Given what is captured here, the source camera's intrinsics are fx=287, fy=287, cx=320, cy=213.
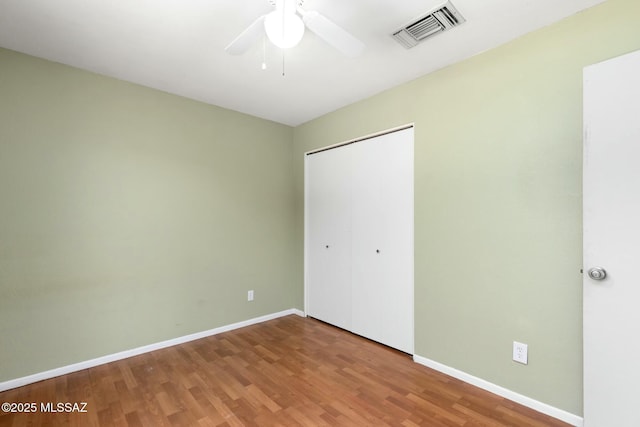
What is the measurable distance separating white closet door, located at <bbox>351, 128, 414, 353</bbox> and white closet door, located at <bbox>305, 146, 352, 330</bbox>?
0.39 feet

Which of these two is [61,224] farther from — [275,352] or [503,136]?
[503,136]

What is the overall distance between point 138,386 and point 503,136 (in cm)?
319

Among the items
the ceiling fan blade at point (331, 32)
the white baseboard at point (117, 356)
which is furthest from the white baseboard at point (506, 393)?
the ceiling fan blade at point (331, 32)

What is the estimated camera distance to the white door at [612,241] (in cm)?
145

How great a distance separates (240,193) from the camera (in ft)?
10.9

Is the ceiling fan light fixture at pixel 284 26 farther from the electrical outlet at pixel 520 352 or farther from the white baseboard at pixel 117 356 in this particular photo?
the white baseboard at pixel 117 356

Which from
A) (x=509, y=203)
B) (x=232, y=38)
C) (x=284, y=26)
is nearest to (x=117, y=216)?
(x=232, y=38)

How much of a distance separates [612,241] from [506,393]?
1197 mm

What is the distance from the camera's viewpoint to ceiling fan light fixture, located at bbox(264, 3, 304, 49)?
131 cm

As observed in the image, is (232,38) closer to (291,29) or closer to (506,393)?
(291,29)

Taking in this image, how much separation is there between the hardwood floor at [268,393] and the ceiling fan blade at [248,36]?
2203mm

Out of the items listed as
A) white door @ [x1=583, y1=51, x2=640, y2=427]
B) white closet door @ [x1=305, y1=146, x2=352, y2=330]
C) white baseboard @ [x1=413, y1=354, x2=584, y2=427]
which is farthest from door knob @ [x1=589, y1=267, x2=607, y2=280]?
white closet door @ [x1=305, y1=146, x2=352, y2=330]

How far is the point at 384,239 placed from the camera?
Answer: 2.79m

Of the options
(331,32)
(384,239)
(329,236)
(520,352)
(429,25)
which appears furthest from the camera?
(329,236)
